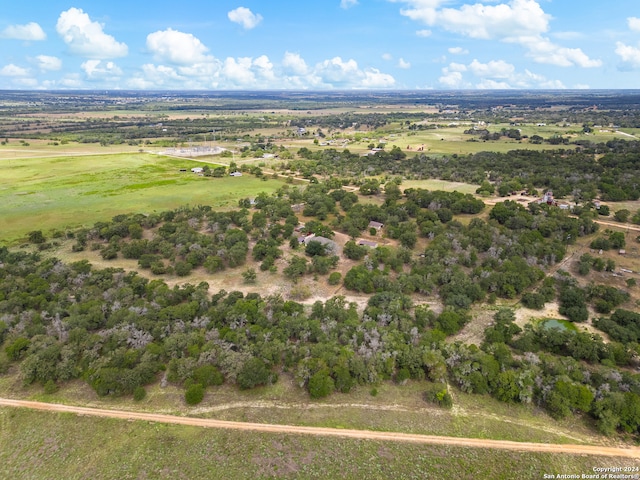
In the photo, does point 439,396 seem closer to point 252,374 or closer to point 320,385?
point 320,385

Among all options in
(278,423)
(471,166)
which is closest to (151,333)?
(278,423)

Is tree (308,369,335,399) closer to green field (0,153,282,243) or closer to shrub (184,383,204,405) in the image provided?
shrub (184,383,204,405)

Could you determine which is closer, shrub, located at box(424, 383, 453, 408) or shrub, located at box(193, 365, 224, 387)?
shrub, located at box(424, 383, 453, 408)

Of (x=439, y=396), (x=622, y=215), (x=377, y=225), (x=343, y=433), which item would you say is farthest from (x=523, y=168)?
(x=343, y=433)

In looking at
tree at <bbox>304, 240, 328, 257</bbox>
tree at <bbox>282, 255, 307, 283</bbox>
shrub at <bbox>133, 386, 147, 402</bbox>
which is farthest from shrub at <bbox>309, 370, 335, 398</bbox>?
tree at <bbox>304, 240, 328, 257</bbox>

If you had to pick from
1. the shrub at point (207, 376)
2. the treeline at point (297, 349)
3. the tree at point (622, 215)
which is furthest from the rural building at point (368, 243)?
the tree at point (622, 215)

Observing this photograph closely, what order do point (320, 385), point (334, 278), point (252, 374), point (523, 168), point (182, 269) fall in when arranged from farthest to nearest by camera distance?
1. point (523, 168)
2. point (182, 269)
3. point (334, 278)
4. point (252, 374)
5. point (320, 385)

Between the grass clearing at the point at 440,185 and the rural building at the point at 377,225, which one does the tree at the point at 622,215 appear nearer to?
the grass clearing at the point at 440,185
